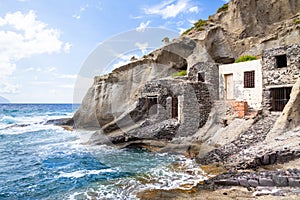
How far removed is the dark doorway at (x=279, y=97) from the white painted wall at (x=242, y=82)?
1.34 metres

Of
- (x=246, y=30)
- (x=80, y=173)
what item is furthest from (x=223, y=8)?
(x=80, y=173)

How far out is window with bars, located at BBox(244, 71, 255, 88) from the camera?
751 inches

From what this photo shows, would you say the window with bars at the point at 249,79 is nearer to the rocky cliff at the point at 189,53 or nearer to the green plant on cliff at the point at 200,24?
the rocky cliff at the point at 189,53

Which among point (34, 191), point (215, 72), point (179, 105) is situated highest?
point (215, 72)

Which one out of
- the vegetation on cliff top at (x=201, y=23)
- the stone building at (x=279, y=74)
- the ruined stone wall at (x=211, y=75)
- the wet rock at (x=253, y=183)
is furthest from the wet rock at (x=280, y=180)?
the vegetation on cliff top at (x=201, y=23)

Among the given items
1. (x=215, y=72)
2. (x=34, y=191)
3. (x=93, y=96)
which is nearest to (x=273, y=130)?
(x=215, y=72)

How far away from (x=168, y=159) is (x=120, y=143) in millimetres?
6157

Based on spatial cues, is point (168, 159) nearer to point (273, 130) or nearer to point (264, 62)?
point (273, 130)

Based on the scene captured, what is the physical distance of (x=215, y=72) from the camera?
22.0 m

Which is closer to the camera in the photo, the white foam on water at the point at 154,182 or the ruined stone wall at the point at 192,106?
the white foam on water at the point at 154,182

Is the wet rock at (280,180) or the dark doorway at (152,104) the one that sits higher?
the dark doorway at (152,104)

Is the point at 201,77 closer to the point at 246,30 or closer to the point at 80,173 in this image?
the point at 246,30

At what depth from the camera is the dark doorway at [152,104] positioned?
74.9ft

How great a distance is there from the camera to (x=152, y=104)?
23.1 metres
